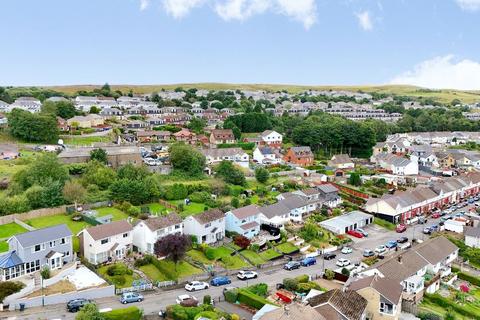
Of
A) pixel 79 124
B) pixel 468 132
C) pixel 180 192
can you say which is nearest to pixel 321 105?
pixel 468 132

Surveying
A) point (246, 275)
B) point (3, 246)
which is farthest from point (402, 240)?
point (3, 246)

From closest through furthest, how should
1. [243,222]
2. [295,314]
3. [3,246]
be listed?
[295,314] < [3,246] < [243,222]

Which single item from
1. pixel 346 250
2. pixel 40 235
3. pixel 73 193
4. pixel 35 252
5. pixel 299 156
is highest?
pixel 40 235

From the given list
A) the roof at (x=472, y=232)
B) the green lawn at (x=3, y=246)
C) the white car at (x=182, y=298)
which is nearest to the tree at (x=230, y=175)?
the roof at (x=472, y=232)

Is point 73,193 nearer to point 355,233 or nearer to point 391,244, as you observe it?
point 355,233

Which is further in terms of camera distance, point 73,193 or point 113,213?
point 73,193

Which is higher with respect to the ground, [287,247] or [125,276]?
[125,276]

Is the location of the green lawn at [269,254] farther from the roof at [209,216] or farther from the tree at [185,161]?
the tree at [185,161]
